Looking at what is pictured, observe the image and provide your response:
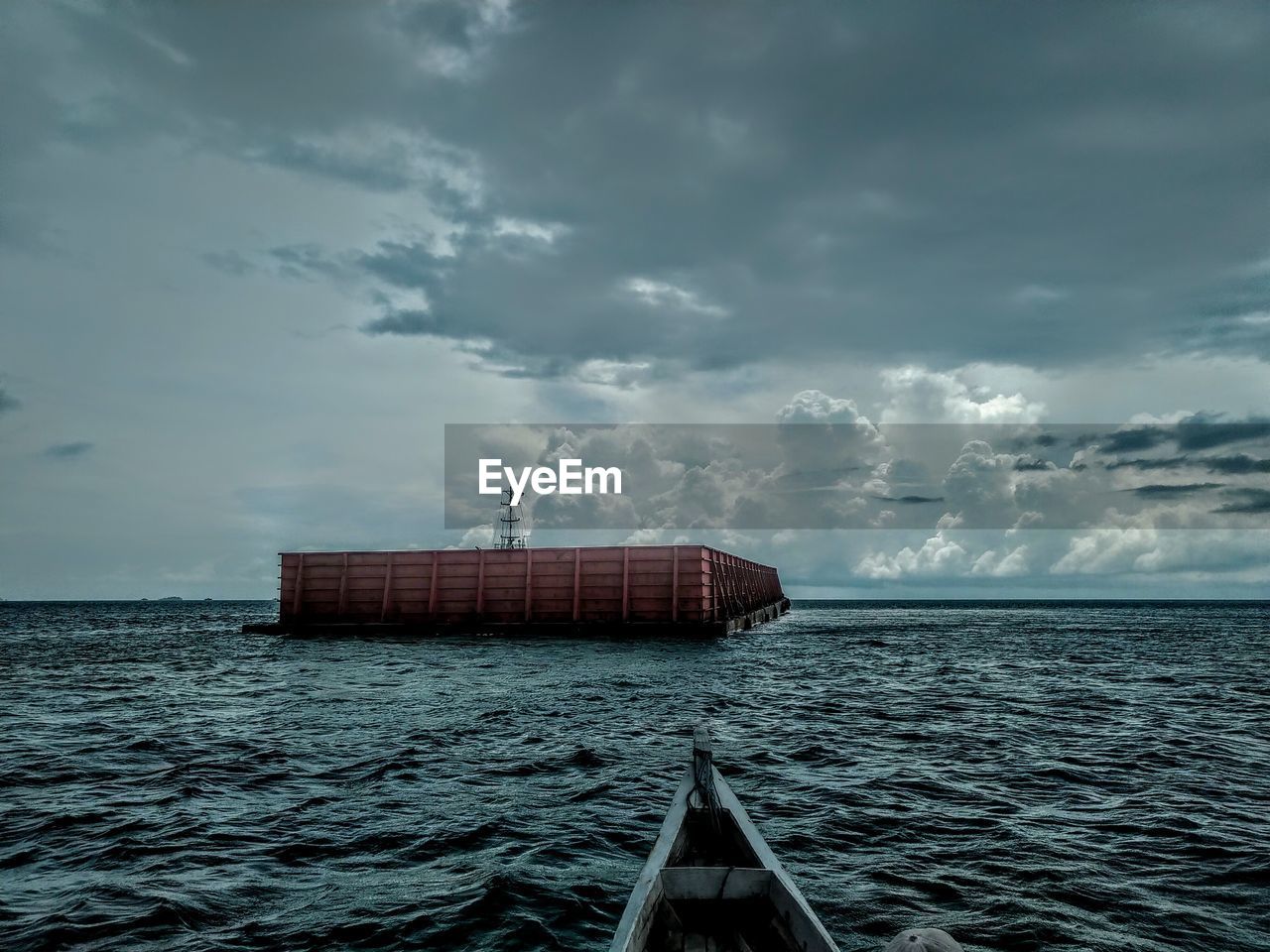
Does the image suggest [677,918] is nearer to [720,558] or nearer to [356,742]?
[356,742]

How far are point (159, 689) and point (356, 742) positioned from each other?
11.2 metres

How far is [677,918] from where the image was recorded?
495 cm

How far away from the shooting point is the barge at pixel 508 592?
34103mm

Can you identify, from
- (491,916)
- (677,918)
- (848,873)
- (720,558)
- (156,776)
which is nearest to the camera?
(677,918)

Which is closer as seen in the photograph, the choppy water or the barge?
the choppy water

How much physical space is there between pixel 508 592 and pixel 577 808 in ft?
91.8

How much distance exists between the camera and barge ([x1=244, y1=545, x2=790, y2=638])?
34103 mm

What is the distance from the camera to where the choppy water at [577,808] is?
5.97 metres

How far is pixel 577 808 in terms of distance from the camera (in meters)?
8.66

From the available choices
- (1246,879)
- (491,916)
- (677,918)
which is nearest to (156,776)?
(491,916)

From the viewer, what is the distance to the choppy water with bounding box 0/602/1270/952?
235 inches

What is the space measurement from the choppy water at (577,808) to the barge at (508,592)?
14.1 m

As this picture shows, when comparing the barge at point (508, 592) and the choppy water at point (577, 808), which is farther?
the barge at point (508, 592)

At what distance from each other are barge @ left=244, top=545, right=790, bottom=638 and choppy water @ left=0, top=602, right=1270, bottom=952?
14.1m
